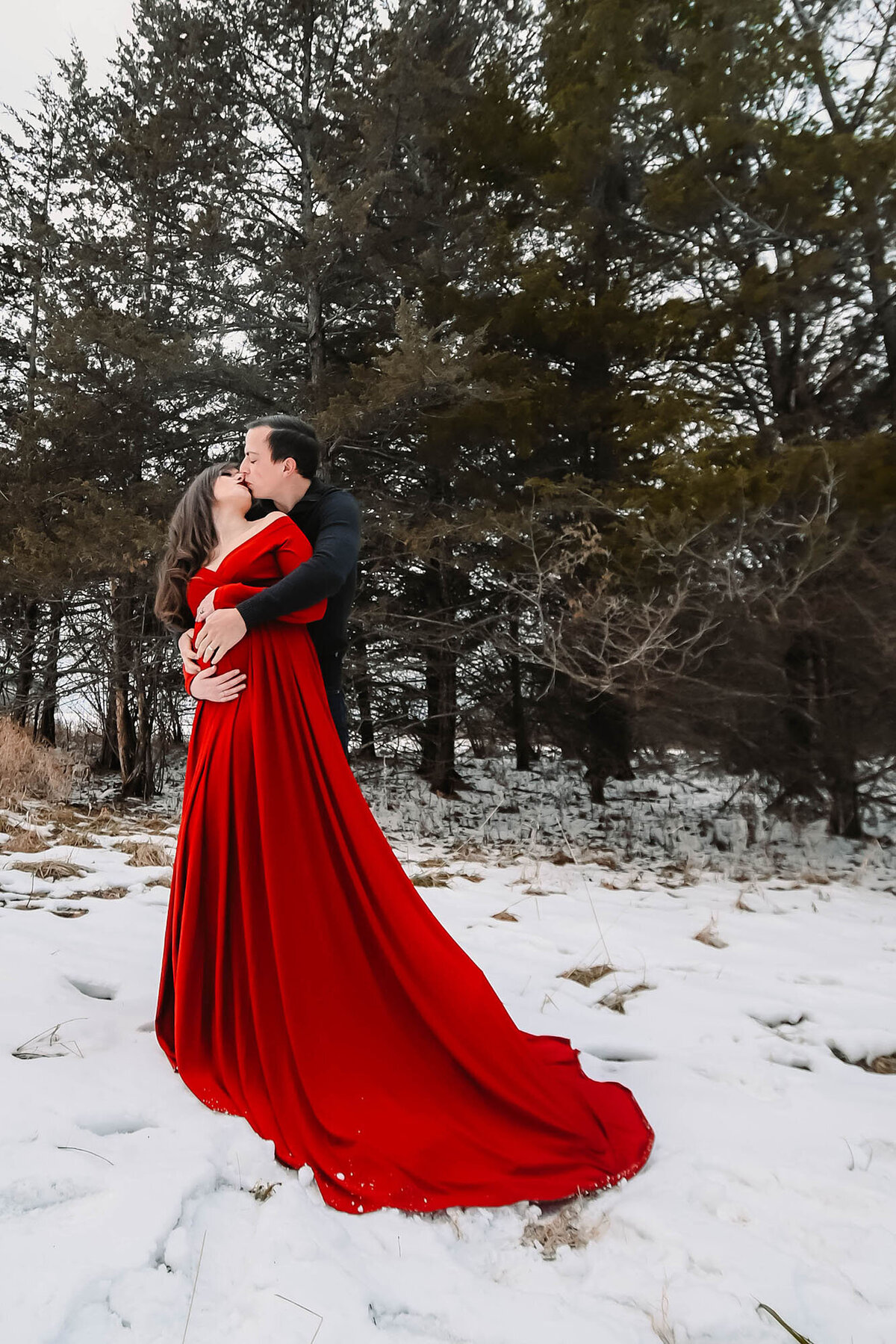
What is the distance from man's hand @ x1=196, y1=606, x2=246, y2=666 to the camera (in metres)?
1.94

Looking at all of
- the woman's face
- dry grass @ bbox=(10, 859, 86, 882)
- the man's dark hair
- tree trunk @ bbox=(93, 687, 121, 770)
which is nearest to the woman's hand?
the woman's face

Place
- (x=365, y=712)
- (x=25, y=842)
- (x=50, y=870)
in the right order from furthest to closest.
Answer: (x=365, y=712)
(x=25, y=842)
(x=50, y=870)

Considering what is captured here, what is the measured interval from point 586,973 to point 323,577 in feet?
6.73

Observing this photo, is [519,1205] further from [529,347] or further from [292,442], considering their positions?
[529,347]

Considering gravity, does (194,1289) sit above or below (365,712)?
below

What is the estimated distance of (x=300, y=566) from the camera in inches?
77.8

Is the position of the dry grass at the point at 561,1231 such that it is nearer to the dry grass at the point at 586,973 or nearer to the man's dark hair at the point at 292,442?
the dry grass at the point at 586,973

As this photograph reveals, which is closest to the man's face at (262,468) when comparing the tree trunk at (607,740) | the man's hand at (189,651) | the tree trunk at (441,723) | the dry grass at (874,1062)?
the man's hand at (189,651)

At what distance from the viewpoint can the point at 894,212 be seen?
512cm

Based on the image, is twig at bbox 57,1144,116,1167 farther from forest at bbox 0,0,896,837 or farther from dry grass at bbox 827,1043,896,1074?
forest at bbox 0,0,896,837

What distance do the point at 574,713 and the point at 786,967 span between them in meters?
5.31

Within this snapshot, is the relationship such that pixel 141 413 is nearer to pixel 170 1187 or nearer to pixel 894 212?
pixel 894 212

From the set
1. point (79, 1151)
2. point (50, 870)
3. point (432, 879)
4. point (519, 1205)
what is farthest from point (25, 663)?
point (519, 1205)

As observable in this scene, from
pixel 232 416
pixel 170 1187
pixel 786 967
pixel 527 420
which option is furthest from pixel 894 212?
pixel 170 1187
